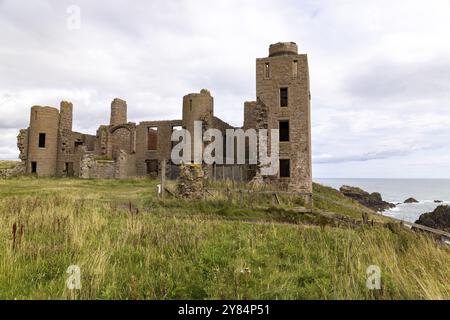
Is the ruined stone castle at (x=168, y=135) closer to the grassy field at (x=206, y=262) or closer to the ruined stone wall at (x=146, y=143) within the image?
the ruined stone wall at (x=146, y=143)

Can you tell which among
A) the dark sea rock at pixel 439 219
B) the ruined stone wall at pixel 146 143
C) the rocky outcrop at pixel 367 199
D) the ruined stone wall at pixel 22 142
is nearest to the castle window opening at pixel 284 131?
the ruined stone wall at pixel 146 143

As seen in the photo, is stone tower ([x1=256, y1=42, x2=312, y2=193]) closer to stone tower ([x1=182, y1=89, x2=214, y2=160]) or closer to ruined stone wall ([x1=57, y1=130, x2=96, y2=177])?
stone tower ([x1=182, y1=89, x2=214, y2=160])

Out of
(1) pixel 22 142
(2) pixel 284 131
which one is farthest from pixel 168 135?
(1) pixel 22 142

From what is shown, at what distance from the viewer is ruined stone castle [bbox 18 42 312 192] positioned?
2402 cm

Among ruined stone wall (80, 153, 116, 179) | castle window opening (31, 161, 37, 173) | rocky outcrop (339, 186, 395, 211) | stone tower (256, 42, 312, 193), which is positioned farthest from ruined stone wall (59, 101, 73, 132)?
rocky outcrop (339, 186, 395, 211)

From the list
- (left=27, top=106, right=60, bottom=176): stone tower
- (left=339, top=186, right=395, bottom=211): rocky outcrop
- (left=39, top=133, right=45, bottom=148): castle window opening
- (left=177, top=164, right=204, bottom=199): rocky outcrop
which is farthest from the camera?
(left=339, top=186, right=395, bottom=211): rocky outcrop

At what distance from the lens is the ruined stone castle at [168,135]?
78.8ft

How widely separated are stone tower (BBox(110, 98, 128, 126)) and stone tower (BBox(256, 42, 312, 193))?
725 inches

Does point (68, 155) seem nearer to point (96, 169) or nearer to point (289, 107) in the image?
point (96, 169)

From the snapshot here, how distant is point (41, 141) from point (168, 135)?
1491 centimetres

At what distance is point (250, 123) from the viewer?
2964 cm

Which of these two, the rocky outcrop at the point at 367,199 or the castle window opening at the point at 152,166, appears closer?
the castle window opening at the point at 152,166
